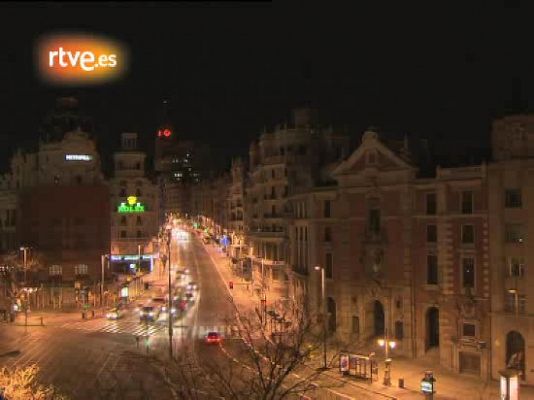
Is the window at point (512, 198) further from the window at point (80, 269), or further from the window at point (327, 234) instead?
the window at point (80, 269)

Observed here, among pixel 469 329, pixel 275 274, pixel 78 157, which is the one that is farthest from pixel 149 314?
pixel 469 329

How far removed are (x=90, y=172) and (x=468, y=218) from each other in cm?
6682

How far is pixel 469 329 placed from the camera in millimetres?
53250

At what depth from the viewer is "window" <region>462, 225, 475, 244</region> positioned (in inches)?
2117

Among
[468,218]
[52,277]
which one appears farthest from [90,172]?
[468,218]

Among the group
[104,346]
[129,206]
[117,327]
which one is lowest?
[117,327]

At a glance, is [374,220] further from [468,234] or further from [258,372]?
[258,372]

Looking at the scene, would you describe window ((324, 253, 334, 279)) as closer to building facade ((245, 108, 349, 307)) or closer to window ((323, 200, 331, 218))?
window ((323, 200, 331, 218))

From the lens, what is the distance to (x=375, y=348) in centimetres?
6038

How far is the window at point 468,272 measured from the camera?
176ft

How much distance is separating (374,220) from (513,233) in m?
14.2

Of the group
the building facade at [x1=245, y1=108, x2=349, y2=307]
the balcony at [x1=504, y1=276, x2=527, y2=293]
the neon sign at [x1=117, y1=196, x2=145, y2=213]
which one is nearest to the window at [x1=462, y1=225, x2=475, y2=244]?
the balcony at [x1=504, y1=276, x2=527, y2=293]

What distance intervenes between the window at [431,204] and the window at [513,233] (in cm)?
733

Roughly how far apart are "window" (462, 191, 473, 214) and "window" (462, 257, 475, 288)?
3668mm
